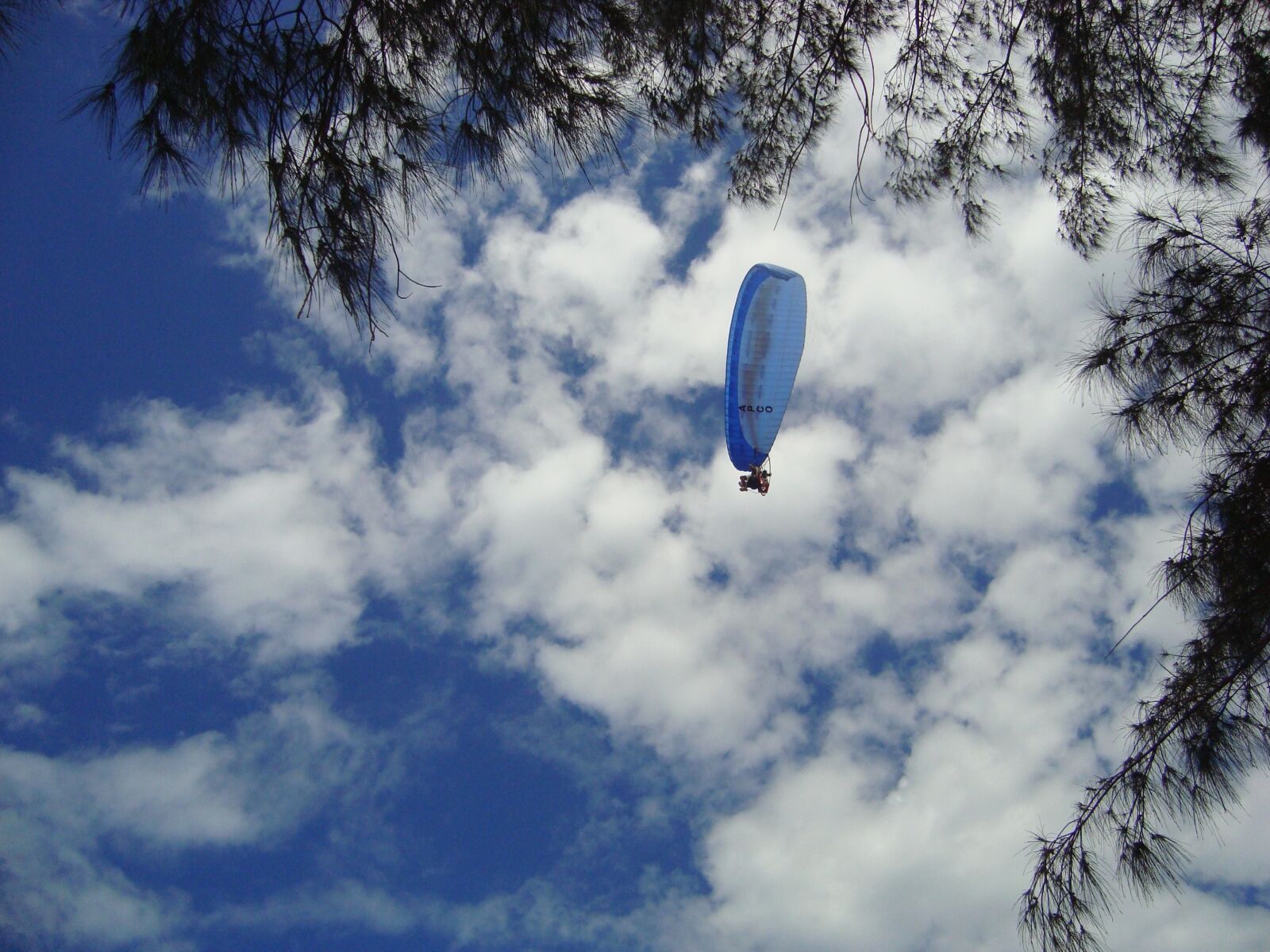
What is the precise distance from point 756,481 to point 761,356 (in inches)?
73.1

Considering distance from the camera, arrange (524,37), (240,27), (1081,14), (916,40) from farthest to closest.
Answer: (916,40), (1081,14), (524,37), (240,27)

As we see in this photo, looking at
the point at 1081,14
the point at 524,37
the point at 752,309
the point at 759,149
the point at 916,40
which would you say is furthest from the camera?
the point at 752,309

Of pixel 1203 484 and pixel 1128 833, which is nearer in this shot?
pixel 1128 833

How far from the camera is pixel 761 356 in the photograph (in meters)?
11.7

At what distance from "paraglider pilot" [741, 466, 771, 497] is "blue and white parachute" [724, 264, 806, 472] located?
0.15 meters

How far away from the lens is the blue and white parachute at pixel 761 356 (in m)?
11.6

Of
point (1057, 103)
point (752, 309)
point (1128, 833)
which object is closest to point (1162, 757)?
point (1128, 833)

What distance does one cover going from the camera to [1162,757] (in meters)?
3.09

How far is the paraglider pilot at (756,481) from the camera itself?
1227 centimetres

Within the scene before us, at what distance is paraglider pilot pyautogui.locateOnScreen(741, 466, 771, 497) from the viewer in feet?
40.3

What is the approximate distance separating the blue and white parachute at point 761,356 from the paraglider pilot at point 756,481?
15cm

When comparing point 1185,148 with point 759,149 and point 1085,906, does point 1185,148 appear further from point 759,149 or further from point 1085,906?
point 1085,906

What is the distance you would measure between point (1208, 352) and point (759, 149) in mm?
2223

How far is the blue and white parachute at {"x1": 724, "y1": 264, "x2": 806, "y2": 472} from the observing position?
11.6 metres
